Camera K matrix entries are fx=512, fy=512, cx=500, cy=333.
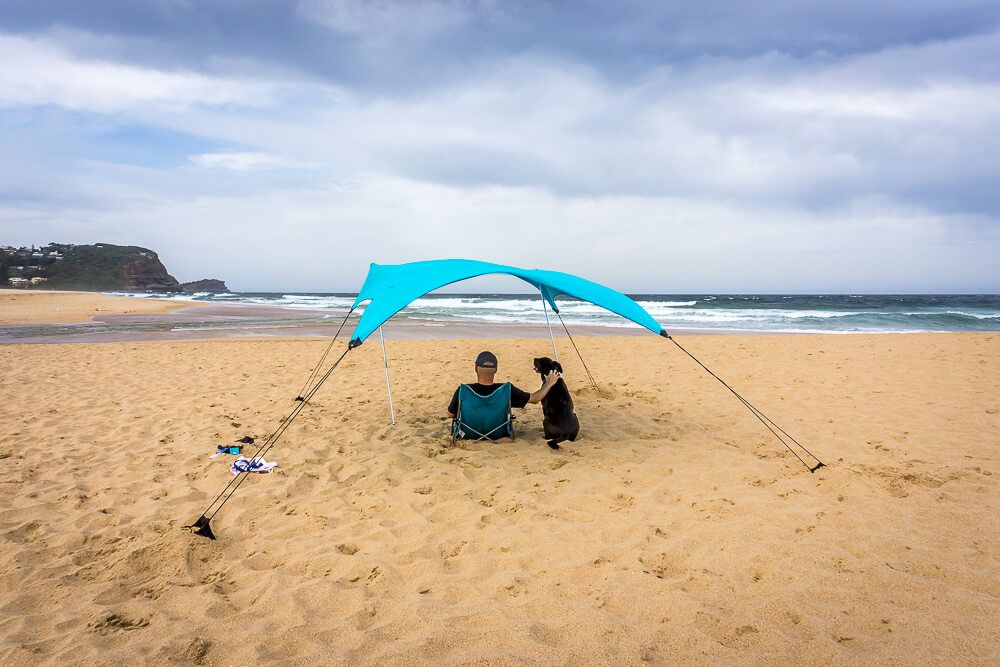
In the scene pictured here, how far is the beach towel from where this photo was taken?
462 centimetres

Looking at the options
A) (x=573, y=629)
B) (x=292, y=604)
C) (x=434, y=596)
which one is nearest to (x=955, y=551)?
(x=573, y=629)

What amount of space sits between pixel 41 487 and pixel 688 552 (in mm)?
5078

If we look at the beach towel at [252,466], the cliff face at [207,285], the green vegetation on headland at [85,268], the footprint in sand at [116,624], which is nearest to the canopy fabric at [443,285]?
the beach towel at [252,466]

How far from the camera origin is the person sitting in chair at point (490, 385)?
17.0ft

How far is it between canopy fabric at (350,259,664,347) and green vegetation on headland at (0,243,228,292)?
74270 millimetres

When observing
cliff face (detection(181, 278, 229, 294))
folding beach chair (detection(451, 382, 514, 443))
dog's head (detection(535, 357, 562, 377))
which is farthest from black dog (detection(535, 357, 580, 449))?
cliff face (detection(181, 278, 229, 294))

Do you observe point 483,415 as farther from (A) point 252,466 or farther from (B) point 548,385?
(A) point 252,466

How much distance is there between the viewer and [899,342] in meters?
13.4

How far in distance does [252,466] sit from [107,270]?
8341 centimetres

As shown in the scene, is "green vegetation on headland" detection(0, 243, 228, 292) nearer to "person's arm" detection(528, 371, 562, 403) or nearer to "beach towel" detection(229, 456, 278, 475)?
"beach towel" detection(229, 456, 278, 475)

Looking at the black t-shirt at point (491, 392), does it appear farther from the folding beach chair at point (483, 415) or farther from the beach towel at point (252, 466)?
the beach towel at point (252, 466)

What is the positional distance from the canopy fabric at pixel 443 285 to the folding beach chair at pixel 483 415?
111cm

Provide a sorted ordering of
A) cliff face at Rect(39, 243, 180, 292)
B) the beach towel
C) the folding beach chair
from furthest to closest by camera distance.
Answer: cliff face at Rect(39, 243, 180, 292)
the folding beach chair
the beach towel

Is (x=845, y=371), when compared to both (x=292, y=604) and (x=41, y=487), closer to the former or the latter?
(x=292, y=604)
